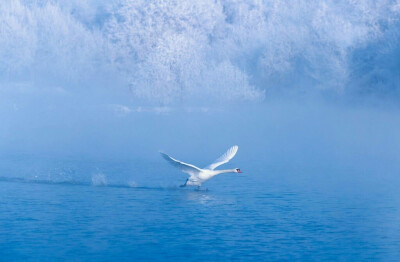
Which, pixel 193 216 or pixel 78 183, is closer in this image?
pixel 193 216

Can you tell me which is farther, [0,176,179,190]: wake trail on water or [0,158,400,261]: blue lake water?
[0,176,179,190]: wake trail on water

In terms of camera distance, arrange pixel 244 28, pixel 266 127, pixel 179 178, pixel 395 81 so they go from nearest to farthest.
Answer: pixel 179 178, pixel 266 127, pixel 395 81, pixel 244 28

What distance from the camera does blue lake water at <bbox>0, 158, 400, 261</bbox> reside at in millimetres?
13779

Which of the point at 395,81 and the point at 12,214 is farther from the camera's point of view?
the point at 395,81

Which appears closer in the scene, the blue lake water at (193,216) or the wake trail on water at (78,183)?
the blue lake water at (193,216)

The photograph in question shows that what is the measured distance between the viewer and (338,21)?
44531 millimetres

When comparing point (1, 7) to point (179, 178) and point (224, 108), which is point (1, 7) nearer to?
point (224, 108)

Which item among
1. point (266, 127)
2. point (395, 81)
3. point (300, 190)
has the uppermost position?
point (395, 81)

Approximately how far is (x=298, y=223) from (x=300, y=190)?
4031mm

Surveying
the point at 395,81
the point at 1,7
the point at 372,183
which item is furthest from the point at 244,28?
the point at 372,183

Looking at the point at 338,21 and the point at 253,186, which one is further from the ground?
the point at 338,21

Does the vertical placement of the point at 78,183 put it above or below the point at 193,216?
above

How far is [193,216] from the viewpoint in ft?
52.9

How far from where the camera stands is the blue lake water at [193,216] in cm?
1378
